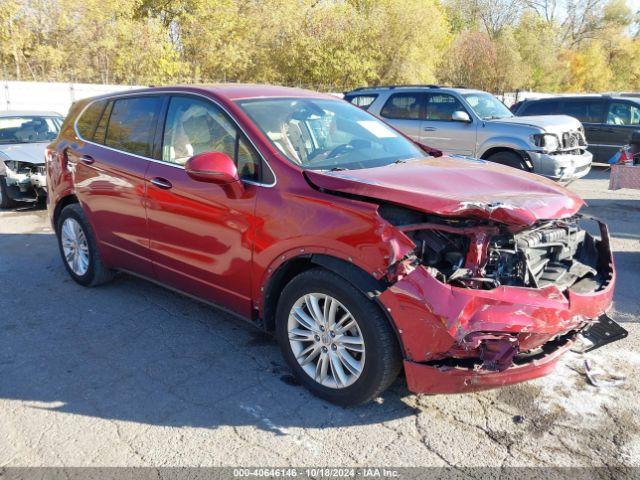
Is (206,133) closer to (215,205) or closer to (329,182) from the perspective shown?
(215,205)

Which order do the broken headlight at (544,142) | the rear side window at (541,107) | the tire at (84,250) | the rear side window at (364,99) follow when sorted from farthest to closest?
the rear side window at (541,107) → the rear side window at (364,99) → the broken headlight at (544,142) → the tire at (84,250)

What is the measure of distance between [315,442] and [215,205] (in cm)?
164

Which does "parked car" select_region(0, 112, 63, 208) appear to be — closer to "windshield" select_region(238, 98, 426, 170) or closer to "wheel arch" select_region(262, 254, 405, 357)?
"windshield" select_region(238, 98, 426, 170)

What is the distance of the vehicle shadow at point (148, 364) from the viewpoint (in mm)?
3293

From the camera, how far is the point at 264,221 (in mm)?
3473

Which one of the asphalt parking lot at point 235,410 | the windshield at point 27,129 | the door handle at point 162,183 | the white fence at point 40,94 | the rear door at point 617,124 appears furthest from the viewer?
the white fence at point 40,94

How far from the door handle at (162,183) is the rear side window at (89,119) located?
1298 millimetres

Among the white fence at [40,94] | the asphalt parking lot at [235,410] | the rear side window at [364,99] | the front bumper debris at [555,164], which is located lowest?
the asphalt parking lot at [235,410]

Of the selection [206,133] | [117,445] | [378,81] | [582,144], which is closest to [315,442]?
[117,445]

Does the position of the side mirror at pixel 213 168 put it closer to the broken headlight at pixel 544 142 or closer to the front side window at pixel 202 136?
the front side window at pixel 202 136

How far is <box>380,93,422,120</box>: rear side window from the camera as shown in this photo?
11.0 metres

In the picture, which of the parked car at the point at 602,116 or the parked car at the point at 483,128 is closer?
the parked car at the point at 483,128

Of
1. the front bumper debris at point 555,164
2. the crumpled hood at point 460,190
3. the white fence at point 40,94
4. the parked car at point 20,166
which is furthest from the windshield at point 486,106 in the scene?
the white fence at point 40,94

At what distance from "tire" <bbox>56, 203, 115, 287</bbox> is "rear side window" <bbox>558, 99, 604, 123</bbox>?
1212 centimetres
